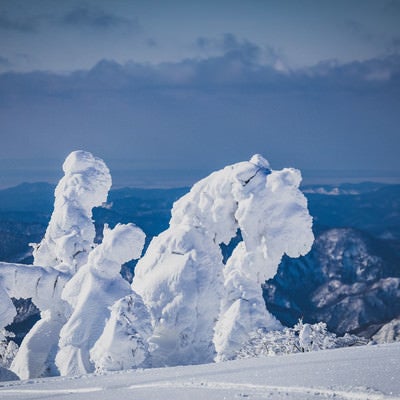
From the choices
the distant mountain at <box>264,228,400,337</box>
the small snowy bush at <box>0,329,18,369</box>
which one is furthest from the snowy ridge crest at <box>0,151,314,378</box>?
the distant mountain at <box>264,228,400,337</box>

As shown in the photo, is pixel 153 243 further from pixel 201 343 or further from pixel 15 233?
pixel 15 233

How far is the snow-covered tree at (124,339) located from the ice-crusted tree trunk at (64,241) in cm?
498

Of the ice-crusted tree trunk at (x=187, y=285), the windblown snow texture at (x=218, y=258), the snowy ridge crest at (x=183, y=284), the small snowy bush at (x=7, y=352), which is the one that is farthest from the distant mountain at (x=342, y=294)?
the ice-crusted tree trunk at (x=187, y=285)

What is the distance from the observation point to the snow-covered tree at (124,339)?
64.0 ft

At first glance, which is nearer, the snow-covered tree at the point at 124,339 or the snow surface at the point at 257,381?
Answer: the snow surface at the point at 257,381

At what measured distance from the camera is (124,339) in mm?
19500

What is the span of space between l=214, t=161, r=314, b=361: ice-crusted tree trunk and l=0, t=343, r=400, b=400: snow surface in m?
10.1

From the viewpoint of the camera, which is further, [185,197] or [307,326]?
[185,197]

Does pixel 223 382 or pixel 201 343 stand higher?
pixel 223 382

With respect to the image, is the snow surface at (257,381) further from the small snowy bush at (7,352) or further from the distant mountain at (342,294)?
the distant mountain at (342,294)

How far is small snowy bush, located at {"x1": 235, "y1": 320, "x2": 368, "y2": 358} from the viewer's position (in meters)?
21.2

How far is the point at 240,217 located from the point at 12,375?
9.32 meters

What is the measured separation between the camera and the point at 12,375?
21.7m

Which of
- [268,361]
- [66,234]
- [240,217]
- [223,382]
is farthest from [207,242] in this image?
[223,382]
